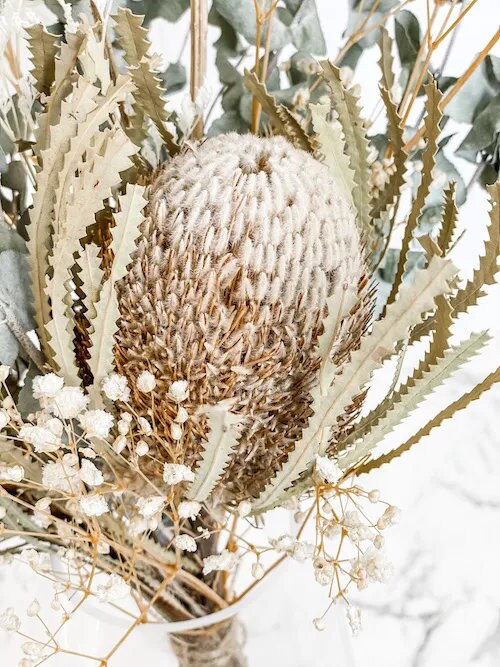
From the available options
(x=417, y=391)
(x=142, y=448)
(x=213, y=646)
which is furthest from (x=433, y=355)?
(x=213, y=646)

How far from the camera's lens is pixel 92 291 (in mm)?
281

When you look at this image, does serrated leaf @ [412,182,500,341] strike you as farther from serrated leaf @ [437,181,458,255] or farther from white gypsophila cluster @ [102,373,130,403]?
white gypsophila cluster @ [102,373,130,403]

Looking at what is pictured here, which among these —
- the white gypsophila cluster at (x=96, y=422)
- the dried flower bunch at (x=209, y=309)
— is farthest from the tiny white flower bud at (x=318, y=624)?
the white gypsophila cluster at (x=96, y=422)

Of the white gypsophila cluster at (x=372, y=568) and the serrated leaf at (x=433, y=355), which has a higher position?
the serrated leaf at (x=433, y=355)

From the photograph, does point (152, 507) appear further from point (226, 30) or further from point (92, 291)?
point (226, 30)

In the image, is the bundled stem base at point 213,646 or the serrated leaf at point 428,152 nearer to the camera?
the serrated leaf at point 428,152

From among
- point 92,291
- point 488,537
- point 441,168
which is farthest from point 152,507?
point 488,537

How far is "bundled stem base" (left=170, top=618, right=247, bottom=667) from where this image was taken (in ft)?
1.38

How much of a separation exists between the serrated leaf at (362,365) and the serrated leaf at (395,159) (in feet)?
0.32

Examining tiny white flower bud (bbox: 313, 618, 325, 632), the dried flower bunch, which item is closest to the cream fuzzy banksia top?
the dried flower bunch

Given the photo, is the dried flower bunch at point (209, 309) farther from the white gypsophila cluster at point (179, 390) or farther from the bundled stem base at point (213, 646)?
the bundled stem base at point (213, 646)

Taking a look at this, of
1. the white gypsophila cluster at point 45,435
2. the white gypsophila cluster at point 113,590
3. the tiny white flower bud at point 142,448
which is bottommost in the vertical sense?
the white gypsophila cluster at point 113,590

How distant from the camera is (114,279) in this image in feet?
0.88

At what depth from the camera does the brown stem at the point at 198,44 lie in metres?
0.33
